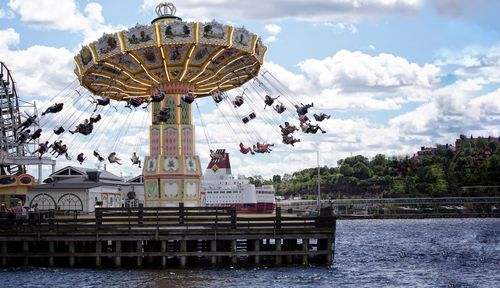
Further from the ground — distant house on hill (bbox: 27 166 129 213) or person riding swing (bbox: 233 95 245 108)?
person riding swing (bbox: 233 95 245 108)

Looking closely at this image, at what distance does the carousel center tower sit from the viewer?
1989 inches

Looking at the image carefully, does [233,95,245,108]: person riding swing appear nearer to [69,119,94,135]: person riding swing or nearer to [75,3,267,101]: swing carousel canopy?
[75,3,267,101]: swing carousel canopy

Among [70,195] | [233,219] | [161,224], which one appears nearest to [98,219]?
[161,224]

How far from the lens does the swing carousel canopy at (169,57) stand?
165 feet

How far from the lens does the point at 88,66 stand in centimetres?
5278

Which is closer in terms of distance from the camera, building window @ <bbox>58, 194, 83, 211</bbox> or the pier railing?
the pier railing

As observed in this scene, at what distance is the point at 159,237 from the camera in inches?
1626

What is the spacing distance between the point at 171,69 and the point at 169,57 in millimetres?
1332

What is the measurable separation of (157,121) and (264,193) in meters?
105

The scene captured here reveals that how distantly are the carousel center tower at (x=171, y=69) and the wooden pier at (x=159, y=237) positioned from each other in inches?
406

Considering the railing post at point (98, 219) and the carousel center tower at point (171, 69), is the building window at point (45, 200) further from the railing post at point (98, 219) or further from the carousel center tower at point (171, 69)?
the railing post at point (98, 219)

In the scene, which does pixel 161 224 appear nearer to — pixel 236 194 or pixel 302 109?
pixel 302 109

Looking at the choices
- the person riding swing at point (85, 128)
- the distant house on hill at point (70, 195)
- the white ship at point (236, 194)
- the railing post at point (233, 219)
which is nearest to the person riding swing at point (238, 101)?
the person riding swing at point (85, 128)

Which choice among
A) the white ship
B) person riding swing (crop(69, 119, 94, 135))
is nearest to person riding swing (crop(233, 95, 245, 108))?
person riding swing (crop(69, 119, 94, 135))
